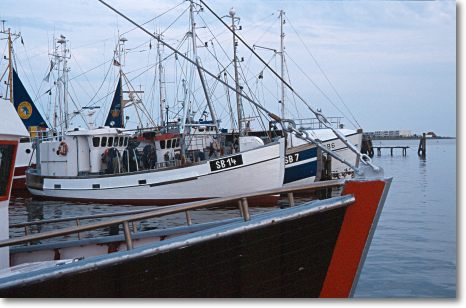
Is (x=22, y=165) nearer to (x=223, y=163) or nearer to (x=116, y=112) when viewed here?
(x=116, y=112)

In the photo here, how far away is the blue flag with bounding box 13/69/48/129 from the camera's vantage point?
28236mm

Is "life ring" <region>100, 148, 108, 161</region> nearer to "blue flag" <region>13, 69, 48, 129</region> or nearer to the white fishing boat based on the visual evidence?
the white fishing boat

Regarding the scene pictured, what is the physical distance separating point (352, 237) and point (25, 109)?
88.8 feet

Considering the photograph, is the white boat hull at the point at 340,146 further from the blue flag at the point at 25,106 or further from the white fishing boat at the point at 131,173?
the blue flag at the point at 25,106

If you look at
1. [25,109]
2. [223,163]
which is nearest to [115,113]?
[25,109]

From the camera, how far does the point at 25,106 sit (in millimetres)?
29062

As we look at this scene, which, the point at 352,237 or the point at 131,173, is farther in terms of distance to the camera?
the point at 131,173

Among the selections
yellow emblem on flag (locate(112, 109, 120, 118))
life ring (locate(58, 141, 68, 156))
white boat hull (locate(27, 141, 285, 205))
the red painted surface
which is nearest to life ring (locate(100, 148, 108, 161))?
white boat hull (locate(27, 141, 285, 205))

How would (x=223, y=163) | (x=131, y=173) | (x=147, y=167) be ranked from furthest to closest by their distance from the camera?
1. (x=147, y=167)
2. (x=131, y=173)
3. (x=223, y=163)

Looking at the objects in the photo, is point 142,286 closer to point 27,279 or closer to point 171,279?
point 171,279

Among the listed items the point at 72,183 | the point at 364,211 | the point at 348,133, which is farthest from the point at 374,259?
the point at 348,133

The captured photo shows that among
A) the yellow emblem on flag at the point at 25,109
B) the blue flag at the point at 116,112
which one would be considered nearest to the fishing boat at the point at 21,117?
the yellow emblem on flag at the point at 25,109

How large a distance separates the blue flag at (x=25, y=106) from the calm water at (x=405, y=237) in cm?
618

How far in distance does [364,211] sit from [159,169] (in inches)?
551
